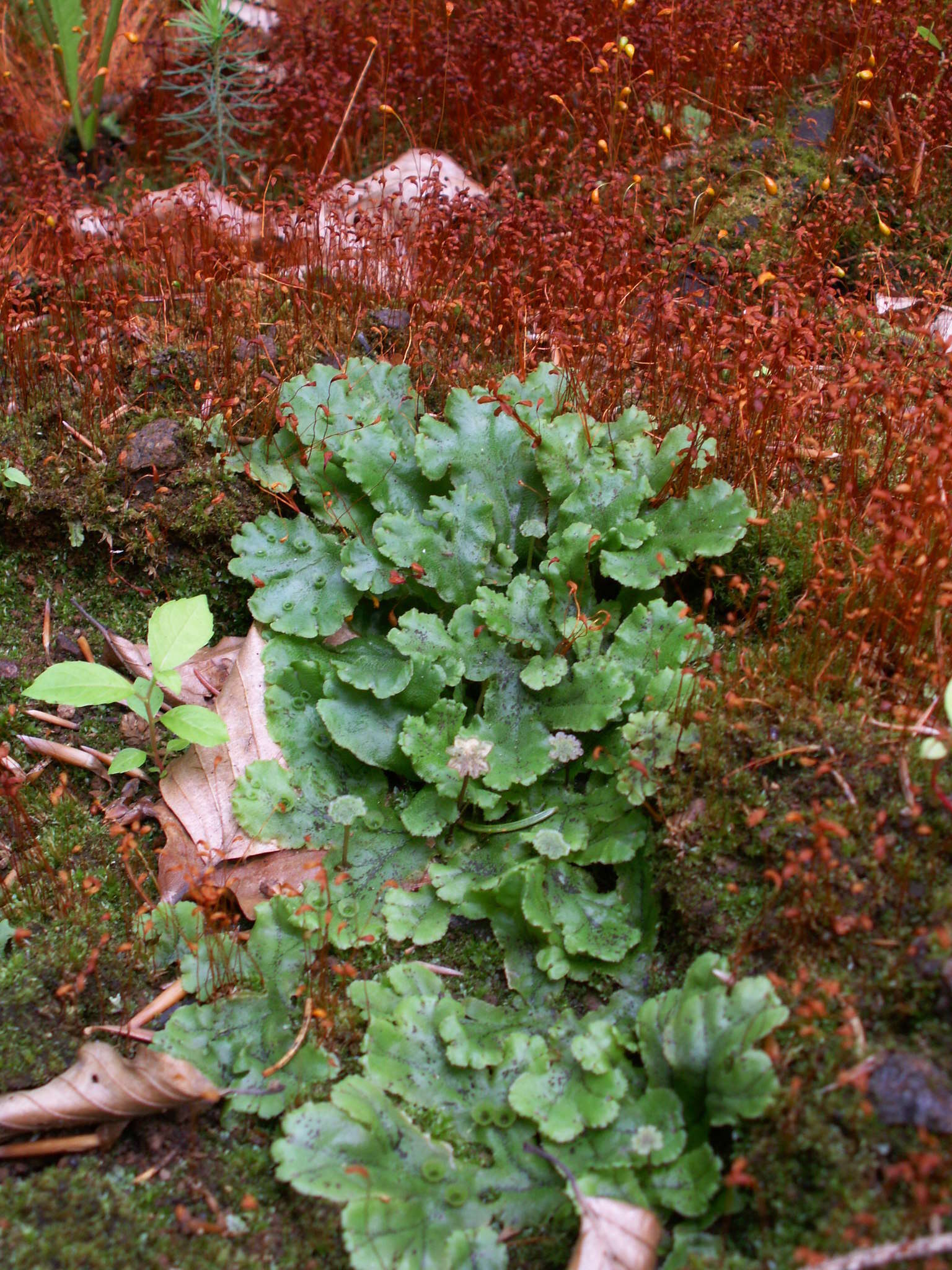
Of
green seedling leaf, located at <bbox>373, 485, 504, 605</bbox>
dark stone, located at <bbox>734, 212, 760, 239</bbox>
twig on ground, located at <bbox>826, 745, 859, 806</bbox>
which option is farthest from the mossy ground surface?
dark stone, located at <bbox>734, 212, 760, 239</bbox>

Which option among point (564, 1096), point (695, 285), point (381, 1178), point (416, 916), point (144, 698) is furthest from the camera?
point (695, 285)

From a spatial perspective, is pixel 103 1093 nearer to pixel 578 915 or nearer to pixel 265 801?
pixel 265 801

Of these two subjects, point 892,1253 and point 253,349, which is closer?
point 892,1253

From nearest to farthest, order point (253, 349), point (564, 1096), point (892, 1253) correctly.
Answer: point (892, 1253) < point (564, 1096) < point (253, 349)

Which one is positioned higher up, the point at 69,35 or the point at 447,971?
the point at 69,35

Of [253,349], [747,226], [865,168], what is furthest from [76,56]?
[865,168]

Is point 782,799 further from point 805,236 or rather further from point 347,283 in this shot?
point 347,283

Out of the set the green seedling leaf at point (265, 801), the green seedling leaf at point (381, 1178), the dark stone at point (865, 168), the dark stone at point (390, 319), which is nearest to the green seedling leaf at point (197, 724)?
the green seedling leaf at point (265, 801)
